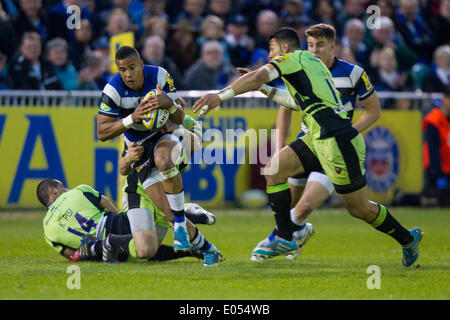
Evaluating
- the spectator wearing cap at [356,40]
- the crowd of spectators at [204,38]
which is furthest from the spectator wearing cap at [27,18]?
the spectator wearing cap at [356,40]

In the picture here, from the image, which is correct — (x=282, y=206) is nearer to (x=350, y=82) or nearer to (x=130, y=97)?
(x=350, y=82)

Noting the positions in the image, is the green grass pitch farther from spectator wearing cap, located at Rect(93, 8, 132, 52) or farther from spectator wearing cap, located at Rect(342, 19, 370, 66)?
spectator wearing cap, located at Rect(342, 19, 370, 66)

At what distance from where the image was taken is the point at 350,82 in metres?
8.70

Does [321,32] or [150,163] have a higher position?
[321,32]

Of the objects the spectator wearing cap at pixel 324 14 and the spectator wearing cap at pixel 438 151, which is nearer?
the spectator wearing cap at pixel 438 151

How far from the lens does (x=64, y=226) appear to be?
827cm

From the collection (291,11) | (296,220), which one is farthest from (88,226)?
(291,11)

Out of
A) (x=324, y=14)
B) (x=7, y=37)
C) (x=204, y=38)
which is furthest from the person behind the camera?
(x=324, y=14)

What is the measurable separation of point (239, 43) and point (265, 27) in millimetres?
669

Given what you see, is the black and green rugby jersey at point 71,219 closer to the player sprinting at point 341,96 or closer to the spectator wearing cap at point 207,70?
the player sprinting at point 341,96

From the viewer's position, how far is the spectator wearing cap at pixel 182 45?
15.4 meters

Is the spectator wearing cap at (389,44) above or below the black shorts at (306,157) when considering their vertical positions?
above
